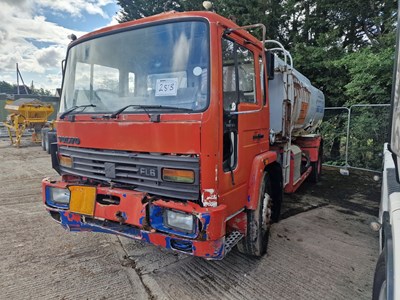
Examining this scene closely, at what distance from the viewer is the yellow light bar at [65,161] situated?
3013mm

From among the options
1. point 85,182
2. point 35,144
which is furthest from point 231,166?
point 35,144

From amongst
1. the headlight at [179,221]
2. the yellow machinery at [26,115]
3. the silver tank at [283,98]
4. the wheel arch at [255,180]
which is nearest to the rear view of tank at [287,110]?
the silver tank at [283,98]

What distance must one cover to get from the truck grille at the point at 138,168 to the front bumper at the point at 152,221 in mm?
91

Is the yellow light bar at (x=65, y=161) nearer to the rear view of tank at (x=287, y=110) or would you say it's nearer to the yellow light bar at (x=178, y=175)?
the yellow light bar at (x=178, y=175)

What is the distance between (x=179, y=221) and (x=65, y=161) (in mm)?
1670

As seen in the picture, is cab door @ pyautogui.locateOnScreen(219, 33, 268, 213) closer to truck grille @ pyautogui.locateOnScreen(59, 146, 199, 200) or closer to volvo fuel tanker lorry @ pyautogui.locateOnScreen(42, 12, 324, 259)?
volvo fuel tanker lorry @ pyautogui.locateOnScreen(42, 12, 324, 259)

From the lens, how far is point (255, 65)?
3033 mm

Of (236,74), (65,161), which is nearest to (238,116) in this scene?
(236,74)

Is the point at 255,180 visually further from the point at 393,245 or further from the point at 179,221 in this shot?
the point at 393,245

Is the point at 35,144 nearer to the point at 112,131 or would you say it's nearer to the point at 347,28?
the point at 112,131

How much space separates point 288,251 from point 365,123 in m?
6.42

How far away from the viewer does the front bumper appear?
7.03ft

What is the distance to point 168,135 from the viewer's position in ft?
7.47

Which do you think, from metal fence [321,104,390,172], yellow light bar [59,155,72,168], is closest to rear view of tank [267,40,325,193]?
yellow light bar [59,155,72,168]
